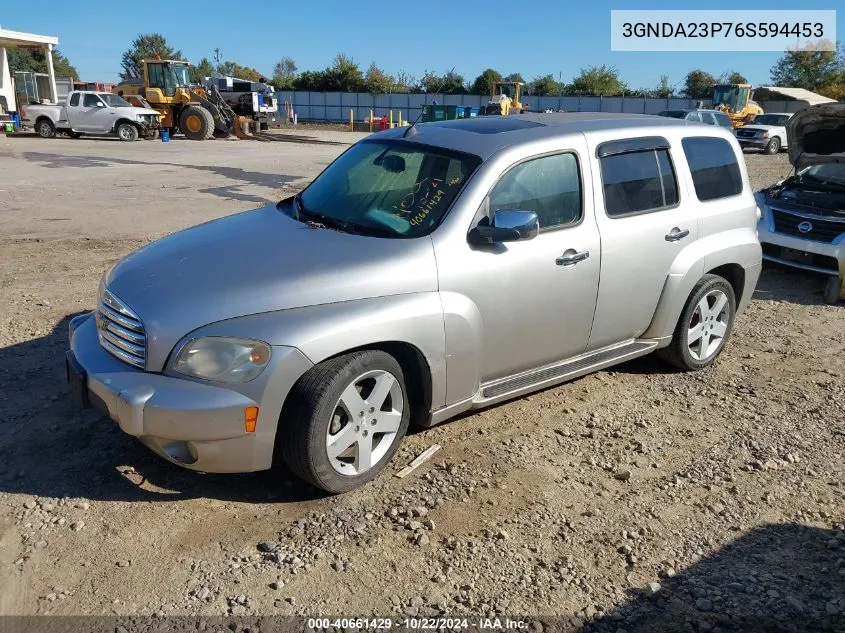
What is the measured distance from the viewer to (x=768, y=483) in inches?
146

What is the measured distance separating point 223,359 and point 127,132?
86.7ft

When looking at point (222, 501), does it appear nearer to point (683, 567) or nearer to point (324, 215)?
point (324, 215)

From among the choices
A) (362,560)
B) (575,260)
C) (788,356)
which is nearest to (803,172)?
(788,356)

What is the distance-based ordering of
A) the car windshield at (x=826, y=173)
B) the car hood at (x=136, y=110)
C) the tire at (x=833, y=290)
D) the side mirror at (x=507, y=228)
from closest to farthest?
1. the side mirror at (x=507, y=228)
2. the tire at (x=833, y=290)
3. the car windshield at (x=826, y=173)
4. the car hood at (x=136, y=110)

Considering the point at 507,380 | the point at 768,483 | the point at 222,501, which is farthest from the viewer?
the point at 507,380

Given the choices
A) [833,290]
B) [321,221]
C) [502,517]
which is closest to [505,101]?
[833,290]

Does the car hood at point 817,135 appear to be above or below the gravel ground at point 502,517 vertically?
above

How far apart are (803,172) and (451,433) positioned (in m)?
6.73

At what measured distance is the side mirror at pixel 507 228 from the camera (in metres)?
3.55

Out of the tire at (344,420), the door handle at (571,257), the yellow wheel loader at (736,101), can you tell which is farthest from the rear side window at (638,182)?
the yellow wheel loader at (736,101)

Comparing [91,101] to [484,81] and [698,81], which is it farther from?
[698,81]

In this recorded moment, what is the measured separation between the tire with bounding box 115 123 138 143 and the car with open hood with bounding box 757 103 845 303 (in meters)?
24.1

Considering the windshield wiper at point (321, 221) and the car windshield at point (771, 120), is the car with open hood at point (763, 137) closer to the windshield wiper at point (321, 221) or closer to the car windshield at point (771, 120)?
the car windshield at point (771, 120)

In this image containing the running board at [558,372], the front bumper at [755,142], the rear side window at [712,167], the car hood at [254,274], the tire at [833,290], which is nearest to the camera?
the car hood at [254,274]
